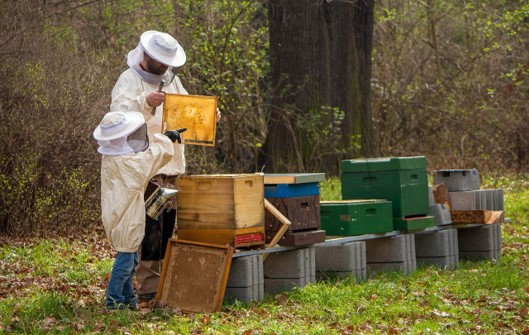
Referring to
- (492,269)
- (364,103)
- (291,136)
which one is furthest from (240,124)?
(492,269)

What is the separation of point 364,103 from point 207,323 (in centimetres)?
1152

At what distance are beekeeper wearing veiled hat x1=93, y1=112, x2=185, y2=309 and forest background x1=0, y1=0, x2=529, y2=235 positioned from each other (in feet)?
14.1

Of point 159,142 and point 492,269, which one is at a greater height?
point 159,142

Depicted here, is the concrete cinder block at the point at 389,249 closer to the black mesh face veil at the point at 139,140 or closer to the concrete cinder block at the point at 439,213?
the concrete cinder block at the point at 439,213

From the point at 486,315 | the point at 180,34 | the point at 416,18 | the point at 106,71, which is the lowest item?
the point at 486,315

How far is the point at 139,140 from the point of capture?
7816 millimetres

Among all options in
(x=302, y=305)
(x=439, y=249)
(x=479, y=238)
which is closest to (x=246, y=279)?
(x=302, y=305)

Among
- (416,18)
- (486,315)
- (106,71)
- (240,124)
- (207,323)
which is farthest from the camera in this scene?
(416,18)

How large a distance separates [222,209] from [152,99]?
106 cm

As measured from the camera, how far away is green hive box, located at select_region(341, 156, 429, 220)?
10156 millimetres

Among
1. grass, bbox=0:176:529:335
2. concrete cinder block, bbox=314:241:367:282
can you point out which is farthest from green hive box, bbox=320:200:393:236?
grass, bbox=0:176:529:335

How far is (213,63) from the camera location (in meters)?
16.5

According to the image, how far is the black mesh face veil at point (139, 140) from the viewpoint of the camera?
25.6ft

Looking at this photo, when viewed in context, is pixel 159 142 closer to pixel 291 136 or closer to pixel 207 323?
pixel 207 323
